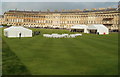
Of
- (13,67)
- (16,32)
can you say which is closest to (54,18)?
(16,32)

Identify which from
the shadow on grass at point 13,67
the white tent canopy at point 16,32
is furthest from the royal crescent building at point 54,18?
the shadow on grass at point 13,67

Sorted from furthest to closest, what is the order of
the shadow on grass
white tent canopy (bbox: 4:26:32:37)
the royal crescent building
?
the royal crescent building < white tent canopy (bbox: 4:26:32:37) < the shadow on grass

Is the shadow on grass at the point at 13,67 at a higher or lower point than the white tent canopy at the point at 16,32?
lower

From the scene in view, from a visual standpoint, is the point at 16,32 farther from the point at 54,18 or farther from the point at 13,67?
the point at 54,18

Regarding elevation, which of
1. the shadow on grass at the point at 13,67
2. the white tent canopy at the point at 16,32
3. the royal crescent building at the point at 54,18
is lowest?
the shadow on grass at the point at 13,67

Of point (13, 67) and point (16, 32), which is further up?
point (16, 32)

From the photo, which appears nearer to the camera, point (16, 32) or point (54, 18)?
point (16, 32)

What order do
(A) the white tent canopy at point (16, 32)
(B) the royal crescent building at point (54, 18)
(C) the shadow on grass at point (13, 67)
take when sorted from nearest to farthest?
1. (C) the shadow on grass at point (13, 67)
2. (A) the white tent canopy at point (16, 32)
3. (B) the royal crescent building at point (54, 18)

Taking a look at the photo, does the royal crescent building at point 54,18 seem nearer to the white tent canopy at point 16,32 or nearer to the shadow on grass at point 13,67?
the white tent canopy at point 16,32

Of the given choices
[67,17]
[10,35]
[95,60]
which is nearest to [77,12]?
[67,17]

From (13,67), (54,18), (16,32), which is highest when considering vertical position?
(54,18)

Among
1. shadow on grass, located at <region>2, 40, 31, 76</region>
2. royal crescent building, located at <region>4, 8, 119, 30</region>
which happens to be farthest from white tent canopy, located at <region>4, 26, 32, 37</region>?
royal crescent building, located at <region>4, 8, 119, 30</region>

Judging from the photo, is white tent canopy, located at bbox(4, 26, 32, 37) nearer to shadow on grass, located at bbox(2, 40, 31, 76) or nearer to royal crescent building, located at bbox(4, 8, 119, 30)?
shadow on grass, located at bbox(2, 40, 31, 76)

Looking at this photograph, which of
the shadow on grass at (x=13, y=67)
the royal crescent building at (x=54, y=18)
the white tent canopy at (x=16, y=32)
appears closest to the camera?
the shadow on grass at (x=13, y=67)
